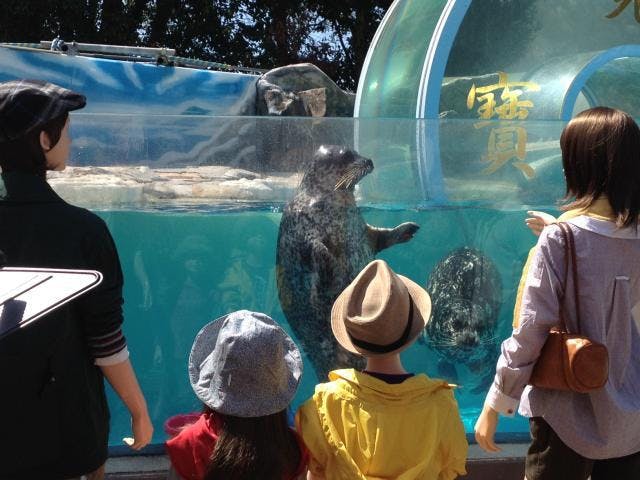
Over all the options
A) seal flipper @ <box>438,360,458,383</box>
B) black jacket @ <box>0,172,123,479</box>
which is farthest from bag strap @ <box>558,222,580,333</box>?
seal flipper @ <box>438,360,458,383</box>

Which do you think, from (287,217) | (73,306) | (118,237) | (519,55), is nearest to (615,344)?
(73,306)

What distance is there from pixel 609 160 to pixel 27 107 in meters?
1.57

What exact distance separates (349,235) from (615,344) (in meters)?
1.87

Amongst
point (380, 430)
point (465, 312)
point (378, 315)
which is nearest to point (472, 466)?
point (465, 312)

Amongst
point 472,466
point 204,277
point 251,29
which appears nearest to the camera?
point 472,466

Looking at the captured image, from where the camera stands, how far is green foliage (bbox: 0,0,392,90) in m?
20.2

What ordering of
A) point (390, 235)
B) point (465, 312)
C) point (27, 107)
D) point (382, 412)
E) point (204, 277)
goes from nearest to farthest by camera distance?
point (27, 107)
point (382, 412)
point (390, 235)
point (204, 277)
point (465, 312)

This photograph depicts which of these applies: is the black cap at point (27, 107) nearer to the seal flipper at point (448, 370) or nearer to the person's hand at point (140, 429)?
the person's hand at point (140, 429)

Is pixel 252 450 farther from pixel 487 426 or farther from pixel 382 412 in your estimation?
pixel 487 426

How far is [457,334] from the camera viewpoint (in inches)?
180

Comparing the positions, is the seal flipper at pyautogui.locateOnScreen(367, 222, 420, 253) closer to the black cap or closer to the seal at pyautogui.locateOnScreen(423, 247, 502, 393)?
the seal at pyautogui.locateOnScreen(423, 247, 502, 393)

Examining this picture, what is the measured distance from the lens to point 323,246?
12.8 ft

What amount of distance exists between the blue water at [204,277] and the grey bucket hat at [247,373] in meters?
2.06

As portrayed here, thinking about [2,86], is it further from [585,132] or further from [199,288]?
[199,288]
